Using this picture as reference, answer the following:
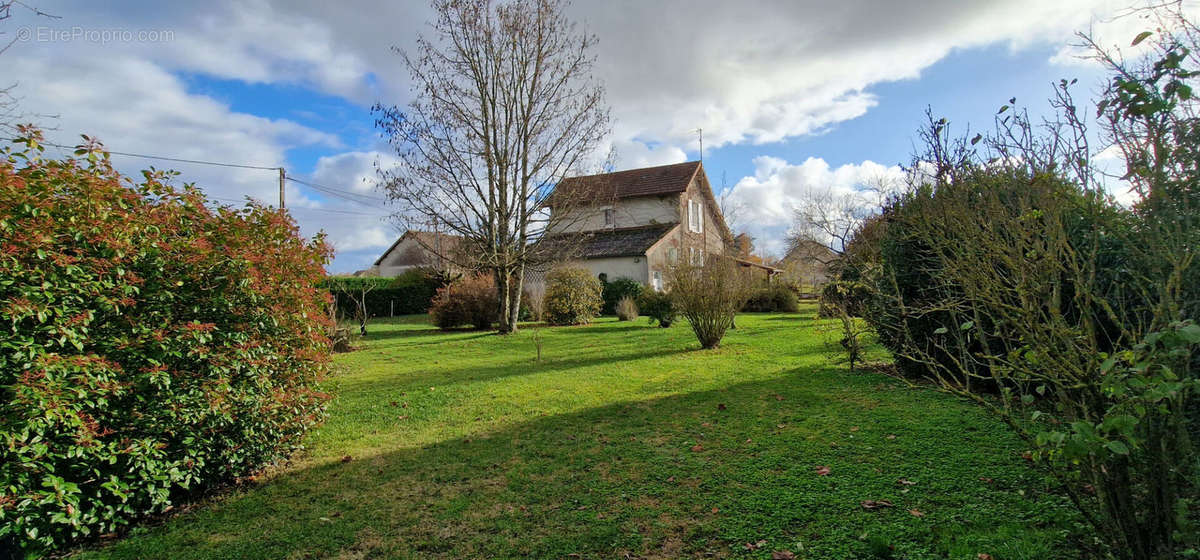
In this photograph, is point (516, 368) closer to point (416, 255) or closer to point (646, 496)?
point (646, 496)

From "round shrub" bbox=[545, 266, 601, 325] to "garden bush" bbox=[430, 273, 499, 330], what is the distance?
2140mm

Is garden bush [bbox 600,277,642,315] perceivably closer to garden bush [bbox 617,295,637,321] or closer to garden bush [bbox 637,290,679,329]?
garden bush [bbox 617,295,637,321]

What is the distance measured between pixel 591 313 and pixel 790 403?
15.8m

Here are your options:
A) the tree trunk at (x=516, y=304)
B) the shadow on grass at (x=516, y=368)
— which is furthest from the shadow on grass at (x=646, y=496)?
the tree trunk at (x=516, y=304)

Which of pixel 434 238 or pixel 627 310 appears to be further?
pixel 627 310

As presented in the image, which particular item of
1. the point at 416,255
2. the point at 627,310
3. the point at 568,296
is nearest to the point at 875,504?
the point at 568,296

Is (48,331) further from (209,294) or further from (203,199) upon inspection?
(203,199)

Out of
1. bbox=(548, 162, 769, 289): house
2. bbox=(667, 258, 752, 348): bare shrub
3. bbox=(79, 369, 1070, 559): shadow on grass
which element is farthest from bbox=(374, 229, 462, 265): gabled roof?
bbox=(79, 369, 1070, 559): shadow on grass

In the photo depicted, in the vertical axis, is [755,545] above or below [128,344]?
below

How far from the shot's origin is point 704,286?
484 inches

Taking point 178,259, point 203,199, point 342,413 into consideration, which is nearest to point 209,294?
point 178,259

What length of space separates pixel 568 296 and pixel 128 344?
1789 cm

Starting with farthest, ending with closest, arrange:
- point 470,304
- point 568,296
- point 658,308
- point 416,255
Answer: point 416,255
point 568,296
point 470,304
point 658,308

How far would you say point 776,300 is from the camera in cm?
2862
